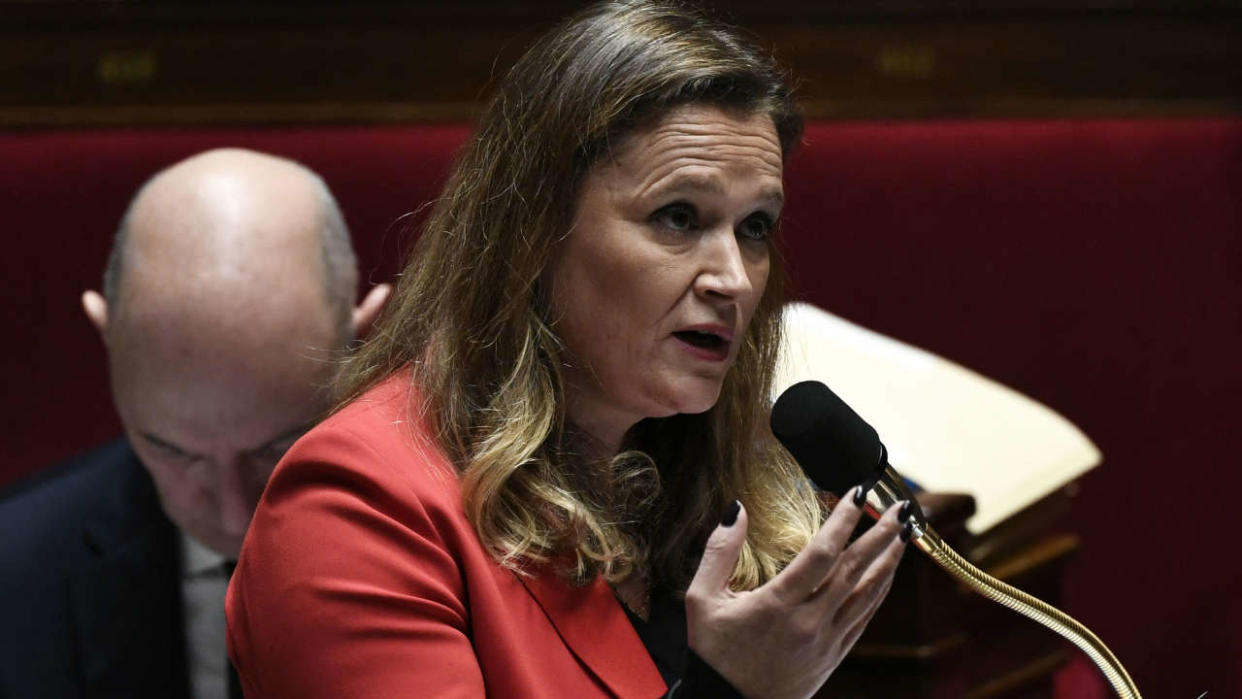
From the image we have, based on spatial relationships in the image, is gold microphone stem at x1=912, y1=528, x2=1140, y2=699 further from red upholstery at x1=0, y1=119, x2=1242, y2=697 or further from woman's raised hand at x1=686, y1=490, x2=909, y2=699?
red upholstery at x1=0, y1=119, x2=1242, y2=697

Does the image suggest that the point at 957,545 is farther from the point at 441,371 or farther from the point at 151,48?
the point at 151,48

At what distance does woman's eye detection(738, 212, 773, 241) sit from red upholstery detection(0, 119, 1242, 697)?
1.14 meters

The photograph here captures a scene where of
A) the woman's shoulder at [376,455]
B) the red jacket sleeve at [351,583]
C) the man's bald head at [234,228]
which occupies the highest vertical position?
the woman's shoulder at [376,455]

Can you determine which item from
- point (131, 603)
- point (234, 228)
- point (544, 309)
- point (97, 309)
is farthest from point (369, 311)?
point (544, 309)

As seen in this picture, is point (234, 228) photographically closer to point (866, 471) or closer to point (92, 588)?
point (92, 588)

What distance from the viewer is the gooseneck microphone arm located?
0.99 m

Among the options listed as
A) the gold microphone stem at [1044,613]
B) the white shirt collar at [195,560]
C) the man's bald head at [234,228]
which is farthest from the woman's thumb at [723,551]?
the white shirt collar at [195,560]

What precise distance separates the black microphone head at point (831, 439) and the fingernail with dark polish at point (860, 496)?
3 centimetres

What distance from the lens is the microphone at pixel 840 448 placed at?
99cm

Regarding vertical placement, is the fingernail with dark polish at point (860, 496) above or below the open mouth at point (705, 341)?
above

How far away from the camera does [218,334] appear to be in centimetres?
163

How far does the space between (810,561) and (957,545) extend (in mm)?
645

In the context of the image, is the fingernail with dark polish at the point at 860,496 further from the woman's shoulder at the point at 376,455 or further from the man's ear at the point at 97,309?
the man's ear at the point at 97,309

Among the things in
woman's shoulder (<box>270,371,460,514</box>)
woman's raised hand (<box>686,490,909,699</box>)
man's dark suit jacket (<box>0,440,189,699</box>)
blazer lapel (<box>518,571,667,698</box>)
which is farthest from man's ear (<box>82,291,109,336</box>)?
woman's raised hand (<box>686,490,909,699</box>)
